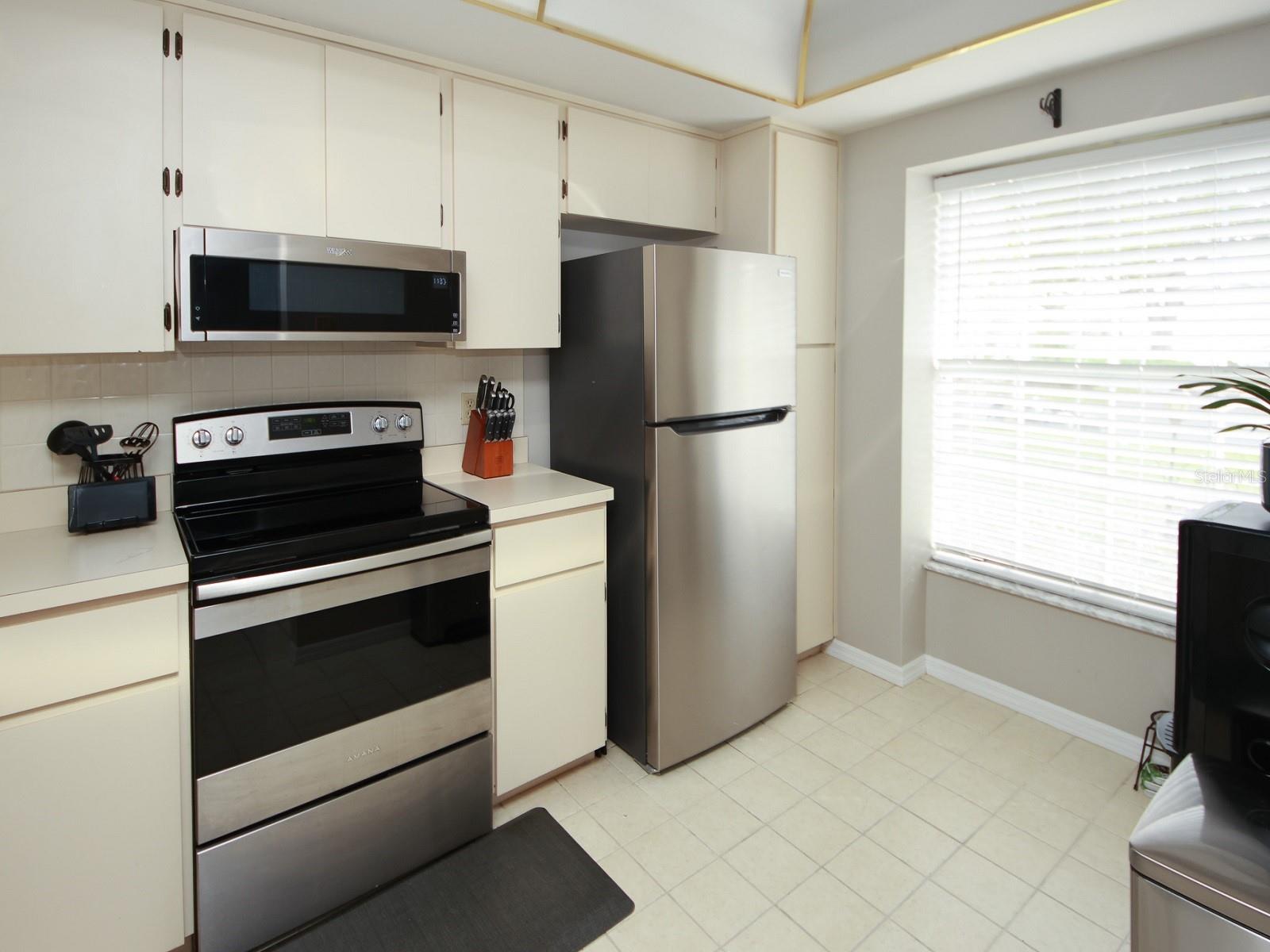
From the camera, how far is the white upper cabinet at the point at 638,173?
254 centimetres

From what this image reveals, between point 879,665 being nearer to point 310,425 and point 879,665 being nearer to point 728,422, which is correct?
point 728,422

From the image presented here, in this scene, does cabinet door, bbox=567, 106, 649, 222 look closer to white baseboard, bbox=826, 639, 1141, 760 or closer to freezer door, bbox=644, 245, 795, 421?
freezer door, bbox=644, 245, 795, 421

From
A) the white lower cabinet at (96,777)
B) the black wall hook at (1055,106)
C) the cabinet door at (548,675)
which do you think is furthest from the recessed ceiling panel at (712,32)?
the white lower cabinet at (96,777)

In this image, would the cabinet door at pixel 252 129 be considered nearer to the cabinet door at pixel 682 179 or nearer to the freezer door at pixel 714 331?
the freezer door at pixel 714 331

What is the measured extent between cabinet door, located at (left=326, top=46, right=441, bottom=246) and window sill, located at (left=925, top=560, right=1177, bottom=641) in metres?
2.33

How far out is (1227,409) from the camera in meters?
2.25

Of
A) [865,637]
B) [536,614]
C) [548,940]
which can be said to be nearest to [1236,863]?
[548,940]

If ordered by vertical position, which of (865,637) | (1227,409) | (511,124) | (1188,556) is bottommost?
(865,637)

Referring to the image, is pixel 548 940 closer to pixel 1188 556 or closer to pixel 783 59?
pixel 1188 556

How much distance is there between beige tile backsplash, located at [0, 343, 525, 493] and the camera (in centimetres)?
189

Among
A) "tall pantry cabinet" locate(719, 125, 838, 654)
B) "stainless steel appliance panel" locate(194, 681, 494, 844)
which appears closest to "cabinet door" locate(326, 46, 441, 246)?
"tall pantry cabinet" locate(719, 125, 838, 654)

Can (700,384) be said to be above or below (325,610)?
above

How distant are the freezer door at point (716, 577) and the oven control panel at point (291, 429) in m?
0.83

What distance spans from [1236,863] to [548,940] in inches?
56.8
